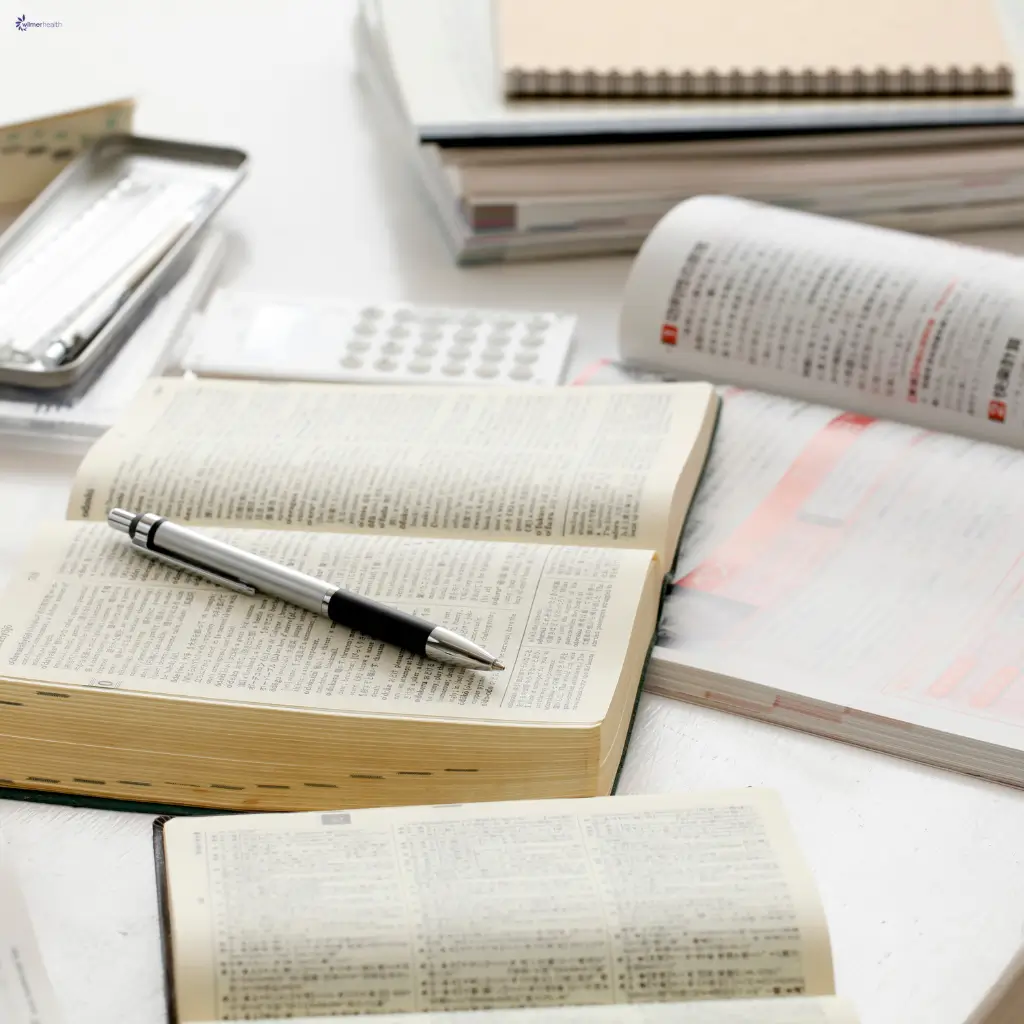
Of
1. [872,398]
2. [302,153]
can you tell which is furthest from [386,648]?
[302,153]

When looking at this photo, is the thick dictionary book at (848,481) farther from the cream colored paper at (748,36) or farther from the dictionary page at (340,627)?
the cream colored paper at (748,36)

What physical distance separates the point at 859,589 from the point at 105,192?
0.64 metres

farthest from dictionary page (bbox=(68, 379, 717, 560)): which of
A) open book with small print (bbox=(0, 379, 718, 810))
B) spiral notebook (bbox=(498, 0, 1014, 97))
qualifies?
spiral notebook (bbox=(498, 0, 1014, 97))

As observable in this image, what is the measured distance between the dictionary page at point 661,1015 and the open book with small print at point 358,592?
0.35ft

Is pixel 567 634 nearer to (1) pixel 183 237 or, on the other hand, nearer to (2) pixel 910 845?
(2) pixel 910 845

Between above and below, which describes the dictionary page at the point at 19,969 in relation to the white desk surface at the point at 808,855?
above

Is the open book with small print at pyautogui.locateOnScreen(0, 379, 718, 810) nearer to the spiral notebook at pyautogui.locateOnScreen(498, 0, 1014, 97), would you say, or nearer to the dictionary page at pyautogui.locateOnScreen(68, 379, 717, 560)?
the dictionary page at pyautogui.locateOnScreen(68, 379, 717, 560)

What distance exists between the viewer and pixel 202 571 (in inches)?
Result: 25.3

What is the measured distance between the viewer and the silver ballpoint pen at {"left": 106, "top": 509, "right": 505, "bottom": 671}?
1.91 ft

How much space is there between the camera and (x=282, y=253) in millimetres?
1015

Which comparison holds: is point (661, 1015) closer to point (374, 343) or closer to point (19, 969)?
point (19, 969)

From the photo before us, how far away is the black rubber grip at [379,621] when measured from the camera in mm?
590

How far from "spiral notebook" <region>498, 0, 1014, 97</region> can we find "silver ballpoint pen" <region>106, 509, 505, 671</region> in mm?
482

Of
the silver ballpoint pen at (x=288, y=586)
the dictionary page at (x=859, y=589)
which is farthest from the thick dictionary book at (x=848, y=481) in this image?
the silver ballpoint pen at (x=288, y=586)
